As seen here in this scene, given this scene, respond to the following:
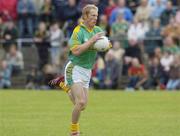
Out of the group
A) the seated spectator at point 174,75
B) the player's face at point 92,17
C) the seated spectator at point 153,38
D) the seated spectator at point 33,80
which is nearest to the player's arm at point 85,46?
the player's face at point 92,17

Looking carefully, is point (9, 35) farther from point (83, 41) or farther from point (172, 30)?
point (83, 41)

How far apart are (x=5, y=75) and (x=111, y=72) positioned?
3895 millimetres

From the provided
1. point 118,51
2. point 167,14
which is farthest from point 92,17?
point 167,14

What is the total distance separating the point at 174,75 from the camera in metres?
24.6

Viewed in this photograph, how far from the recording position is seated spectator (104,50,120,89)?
25.4m

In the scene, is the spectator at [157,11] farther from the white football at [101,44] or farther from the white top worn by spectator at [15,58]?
the white football at [101,44]

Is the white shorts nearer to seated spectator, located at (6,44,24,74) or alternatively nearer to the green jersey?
the green jersey

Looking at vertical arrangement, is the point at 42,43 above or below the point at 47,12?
below

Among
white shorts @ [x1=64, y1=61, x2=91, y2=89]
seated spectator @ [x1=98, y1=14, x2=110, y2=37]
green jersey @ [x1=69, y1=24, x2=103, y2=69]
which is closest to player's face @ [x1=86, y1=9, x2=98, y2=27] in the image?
green jersey @ [x1=69, y1=24, x2=103, y2=69]

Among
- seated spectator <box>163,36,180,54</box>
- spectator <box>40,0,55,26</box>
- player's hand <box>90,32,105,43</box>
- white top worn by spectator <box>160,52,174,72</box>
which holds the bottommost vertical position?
white top worn by spectator <box>160,52,174,72</box>

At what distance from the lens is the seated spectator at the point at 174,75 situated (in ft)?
80.8
